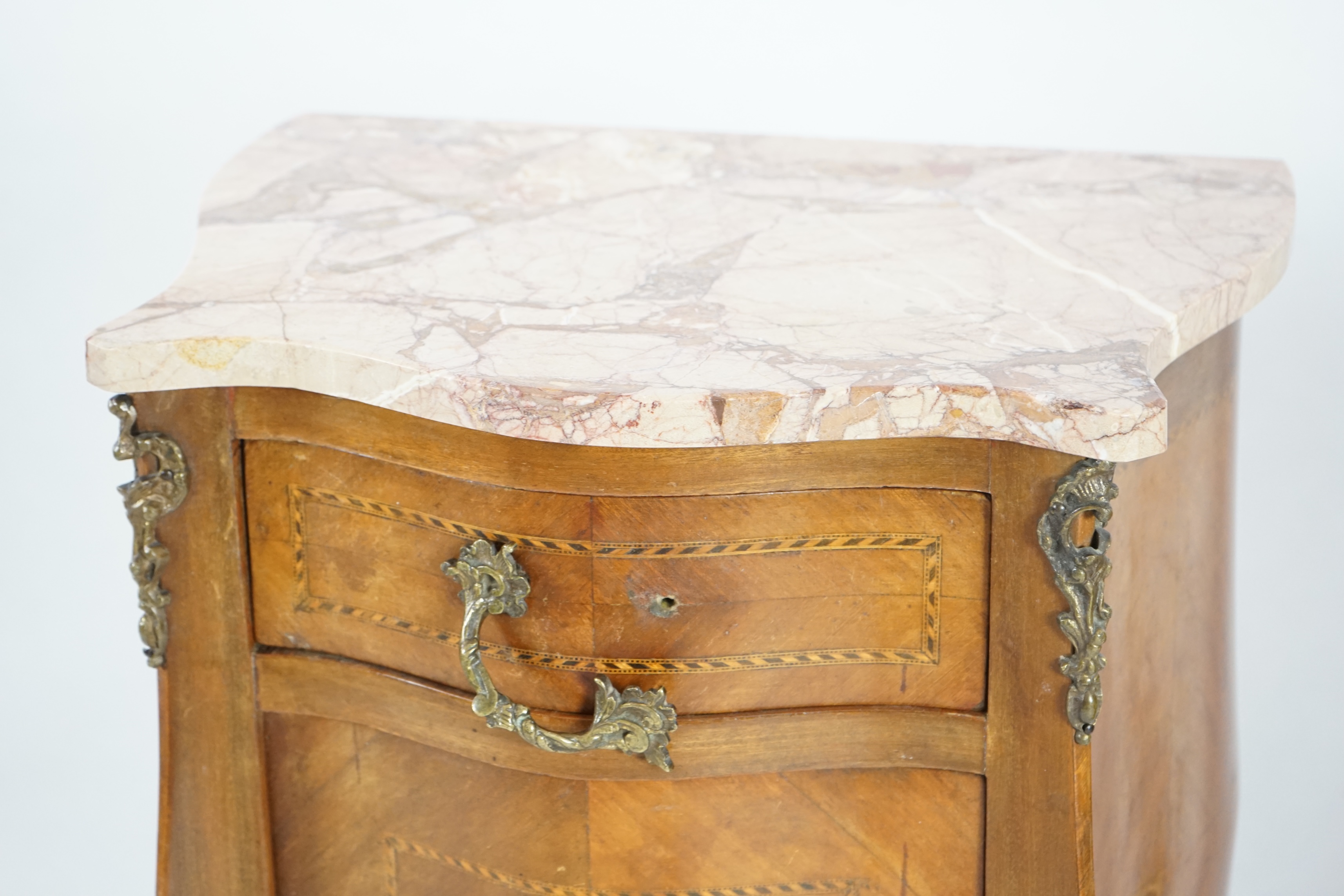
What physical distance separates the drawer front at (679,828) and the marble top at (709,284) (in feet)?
1.05

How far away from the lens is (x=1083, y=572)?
1.22 meters

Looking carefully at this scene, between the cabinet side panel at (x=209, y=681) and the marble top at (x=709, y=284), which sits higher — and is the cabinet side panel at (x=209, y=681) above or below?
below

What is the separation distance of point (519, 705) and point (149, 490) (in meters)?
0.34

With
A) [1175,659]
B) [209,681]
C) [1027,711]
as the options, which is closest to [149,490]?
[209,681]

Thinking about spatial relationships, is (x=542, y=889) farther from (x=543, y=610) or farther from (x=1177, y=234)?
(x=1177, y=234)

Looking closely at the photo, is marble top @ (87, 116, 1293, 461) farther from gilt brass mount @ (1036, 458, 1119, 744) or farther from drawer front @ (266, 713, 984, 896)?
drawer front @ (266, 713, 984, 896)

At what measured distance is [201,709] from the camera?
1.45 metres

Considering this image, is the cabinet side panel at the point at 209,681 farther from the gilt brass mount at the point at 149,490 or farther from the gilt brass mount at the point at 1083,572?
the gilt brass mount at the point at 1083,572

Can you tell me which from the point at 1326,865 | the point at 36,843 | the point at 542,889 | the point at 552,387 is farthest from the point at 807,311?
the point at 36,843

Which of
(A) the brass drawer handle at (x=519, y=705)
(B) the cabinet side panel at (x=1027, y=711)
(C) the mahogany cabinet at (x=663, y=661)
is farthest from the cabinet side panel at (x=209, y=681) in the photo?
(B) the cabinet side panel at (x=1027, y=711)

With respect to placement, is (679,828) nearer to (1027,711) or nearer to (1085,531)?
(1027,711)

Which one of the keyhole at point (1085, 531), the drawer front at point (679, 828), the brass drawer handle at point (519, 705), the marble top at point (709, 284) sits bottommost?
the drawer front at point (679, 828)

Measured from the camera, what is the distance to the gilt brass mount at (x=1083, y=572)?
1.21m

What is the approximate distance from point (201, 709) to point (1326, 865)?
54.3 inches
